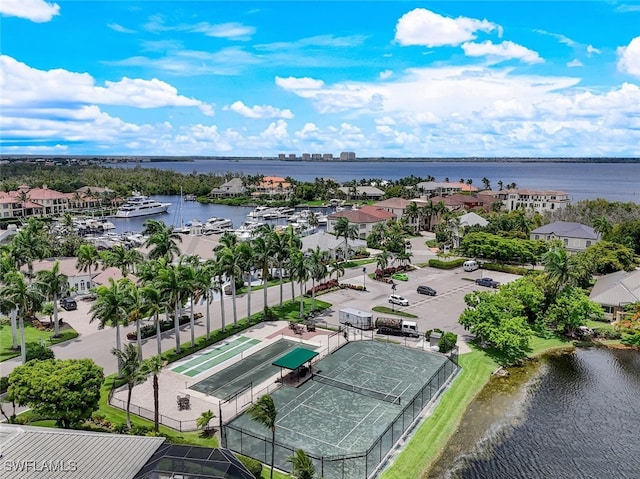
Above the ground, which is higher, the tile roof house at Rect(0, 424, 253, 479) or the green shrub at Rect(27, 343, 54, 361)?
the tile roof house at Rect(0, 424, 253, 479)

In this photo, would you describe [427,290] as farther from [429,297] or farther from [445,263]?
[445,263]

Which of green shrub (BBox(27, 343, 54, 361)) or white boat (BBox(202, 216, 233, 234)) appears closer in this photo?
green shrub (BBox(27, 343, 54, 361))

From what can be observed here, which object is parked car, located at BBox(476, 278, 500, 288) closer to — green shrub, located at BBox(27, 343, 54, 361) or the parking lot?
the parking lot

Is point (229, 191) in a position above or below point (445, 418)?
above

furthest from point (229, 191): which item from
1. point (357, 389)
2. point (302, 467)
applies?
point (302, 467)

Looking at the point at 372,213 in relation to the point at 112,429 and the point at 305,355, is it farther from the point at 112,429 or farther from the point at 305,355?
the point at 112,429

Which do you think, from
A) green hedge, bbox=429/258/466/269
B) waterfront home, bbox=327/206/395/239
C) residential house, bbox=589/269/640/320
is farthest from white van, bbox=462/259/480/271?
waterfront home, bbox=327/206/395/239
